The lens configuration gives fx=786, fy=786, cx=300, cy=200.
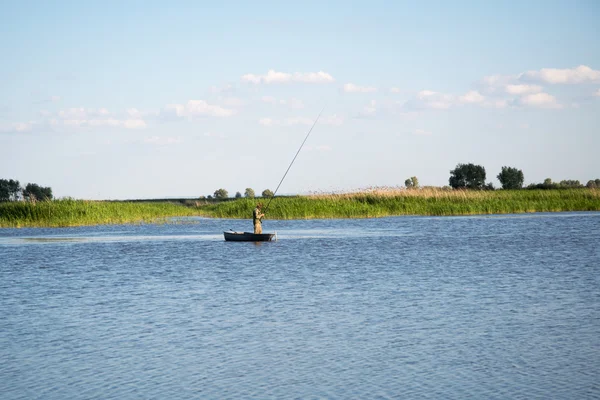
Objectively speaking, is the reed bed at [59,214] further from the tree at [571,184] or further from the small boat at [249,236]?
the tree at [571,184]

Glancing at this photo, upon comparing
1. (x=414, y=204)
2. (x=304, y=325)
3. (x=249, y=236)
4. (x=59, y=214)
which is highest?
(x=59, y=214)

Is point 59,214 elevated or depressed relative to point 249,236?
elevated

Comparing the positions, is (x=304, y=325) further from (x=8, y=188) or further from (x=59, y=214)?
(x=8, y=188)

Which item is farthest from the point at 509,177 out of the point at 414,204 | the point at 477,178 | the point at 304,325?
the point at 304,325

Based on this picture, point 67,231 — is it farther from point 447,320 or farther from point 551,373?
point 551,373

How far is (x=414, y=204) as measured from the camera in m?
59.5

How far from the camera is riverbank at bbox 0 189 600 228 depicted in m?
49.4

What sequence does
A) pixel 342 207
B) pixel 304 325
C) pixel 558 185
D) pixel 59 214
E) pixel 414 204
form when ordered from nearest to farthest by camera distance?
pixel 304 325
pixel 59 214
pixel 342 207
pixel 414 204
pixel 558 185

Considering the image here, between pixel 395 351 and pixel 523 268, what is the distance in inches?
489

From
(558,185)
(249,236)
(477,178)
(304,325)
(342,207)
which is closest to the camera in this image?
(304,325)

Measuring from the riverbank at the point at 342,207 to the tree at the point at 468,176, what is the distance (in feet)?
127

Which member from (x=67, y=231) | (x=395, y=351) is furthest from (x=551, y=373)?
(x=67, y=231)

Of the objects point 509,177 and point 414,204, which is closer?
point 414,204

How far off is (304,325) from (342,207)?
41755 millimetres
